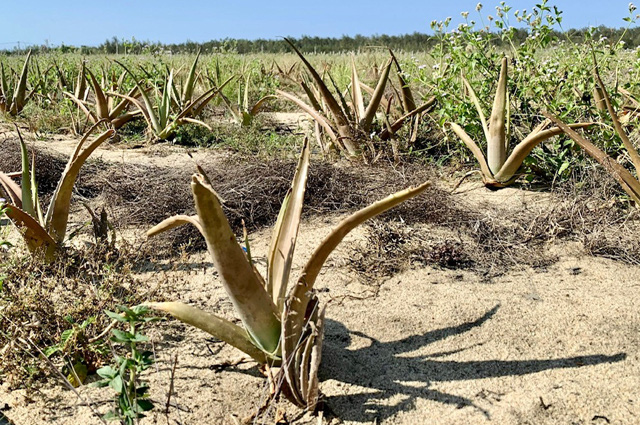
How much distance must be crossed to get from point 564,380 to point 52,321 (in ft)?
5.50

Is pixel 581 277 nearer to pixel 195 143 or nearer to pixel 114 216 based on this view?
pixel 114 216

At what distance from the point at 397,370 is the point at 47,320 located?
3.88 ft

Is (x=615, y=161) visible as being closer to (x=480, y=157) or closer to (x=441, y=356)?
(x=480, y=157)

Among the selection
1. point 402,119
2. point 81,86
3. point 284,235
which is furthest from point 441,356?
point 81,86

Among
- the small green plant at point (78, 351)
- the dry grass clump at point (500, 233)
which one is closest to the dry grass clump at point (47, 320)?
the small green plant at point (78, 351)

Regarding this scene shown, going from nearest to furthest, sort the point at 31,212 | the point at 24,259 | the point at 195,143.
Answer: the point at 24,259, the point at 31,212, the point at 195,143

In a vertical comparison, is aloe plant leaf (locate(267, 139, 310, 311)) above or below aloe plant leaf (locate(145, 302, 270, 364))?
above

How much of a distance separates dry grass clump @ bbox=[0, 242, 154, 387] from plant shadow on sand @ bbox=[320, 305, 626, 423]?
77 centimetres

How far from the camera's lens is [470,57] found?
386 cm

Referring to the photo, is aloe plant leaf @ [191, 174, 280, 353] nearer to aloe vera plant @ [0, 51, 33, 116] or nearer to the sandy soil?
the sandy soil

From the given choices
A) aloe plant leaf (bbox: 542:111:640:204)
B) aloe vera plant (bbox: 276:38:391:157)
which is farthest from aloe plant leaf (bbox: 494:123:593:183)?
aloe vera plant (bbox: 276:38:391:157)

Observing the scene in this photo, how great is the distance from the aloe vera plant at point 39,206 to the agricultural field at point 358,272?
0.03 ft

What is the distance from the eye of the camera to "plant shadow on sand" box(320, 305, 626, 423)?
1783 mm

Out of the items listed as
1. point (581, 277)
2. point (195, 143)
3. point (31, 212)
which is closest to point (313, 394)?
point (581, 277)
